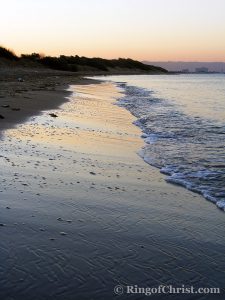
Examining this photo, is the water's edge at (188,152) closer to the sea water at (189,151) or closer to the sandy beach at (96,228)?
the sea water at (189,151)

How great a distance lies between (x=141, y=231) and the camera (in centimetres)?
460

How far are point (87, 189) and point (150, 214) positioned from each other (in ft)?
3.95

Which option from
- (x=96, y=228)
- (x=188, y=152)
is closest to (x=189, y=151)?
(x=188, y=152)

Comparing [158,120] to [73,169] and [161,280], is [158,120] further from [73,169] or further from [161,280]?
[161,280]

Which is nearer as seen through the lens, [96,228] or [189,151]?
[96,228]

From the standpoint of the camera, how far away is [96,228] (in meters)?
4.59

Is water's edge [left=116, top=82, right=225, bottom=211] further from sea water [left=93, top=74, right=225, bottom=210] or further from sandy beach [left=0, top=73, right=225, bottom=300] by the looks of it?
sandy beach [left=0, top=73, right=225, bottom=300]

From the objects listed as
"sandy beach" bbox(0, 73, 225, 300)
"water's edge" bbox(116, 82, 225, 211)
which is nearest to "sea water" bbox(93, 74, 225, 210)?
"water's edge" bbox(116, 82, 225, 211)

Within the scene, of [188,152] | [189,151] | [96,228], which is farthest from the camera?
[189,151]

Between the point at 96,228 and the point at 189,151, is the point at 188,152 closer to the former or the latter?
the point at 189,151

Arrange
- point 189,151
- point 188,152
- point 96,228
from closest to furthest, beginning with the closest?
point 96,228, point 188,152, point 189,151

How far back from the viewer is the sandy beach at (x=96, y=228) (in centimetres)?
349

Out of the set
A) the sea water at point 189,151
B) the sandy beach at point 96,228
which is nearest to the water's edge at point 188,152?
the sea water at point 189,151

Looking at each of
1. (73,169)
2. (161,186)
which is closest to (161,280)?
(161,186)
